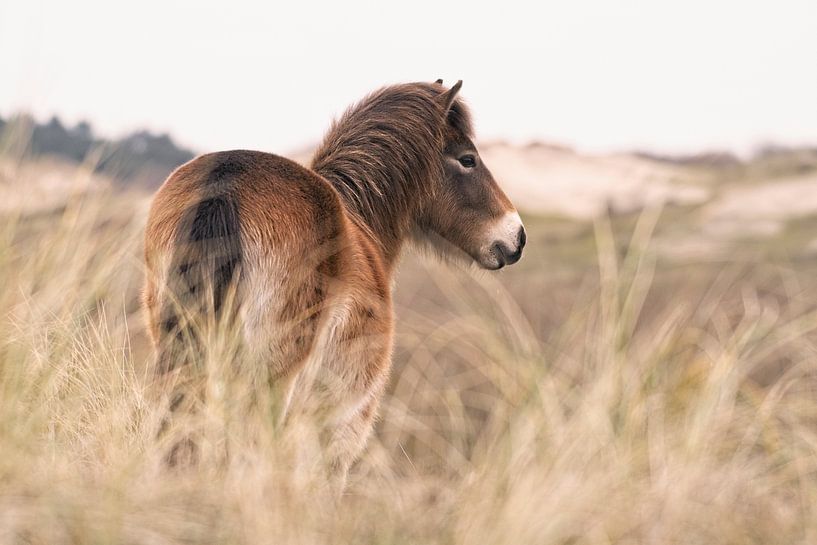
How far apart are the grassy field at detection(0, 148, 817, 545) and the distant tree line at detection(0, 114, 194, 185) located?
21 centimetres

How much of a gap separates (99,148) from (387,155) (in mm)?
1561

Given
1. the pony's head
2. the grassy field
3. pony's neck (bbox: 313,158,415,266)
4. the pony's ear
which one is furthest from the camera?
the pony's head

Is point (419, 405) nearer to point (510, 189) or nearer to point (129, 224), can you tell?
point (129, 224)

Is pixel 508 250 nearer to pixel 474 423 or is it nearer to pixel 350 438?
pixel 350 438

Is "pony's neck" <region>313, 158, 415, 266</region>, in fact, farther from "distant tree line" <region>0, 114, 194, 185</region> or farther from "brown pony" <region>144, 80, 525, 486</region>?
"distant tree line" <region>0, 114, 194, 185</region>

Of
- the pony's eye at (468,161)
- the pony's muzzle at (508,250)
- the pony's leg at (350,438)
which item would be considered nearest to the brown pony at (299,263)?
the pony's leg at (350,438)

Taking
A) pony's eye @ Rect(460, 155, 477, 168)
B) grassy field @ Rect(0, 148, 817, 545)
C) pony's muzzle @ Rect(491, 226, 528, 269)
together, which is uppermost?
pony's eye @ Rect(460, 155, 477, 168)

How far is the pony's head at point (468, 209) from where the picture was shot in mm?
5625

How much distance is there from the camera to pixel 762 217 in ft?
15.6

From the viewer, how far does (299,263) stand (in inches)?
156

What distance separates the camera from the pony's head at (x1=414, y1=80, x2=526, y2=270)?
5.62 m

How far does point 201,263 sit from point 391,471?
1.16 meters

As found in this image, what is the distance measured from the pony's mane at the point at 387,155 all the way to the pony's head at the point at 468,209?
0.46ft

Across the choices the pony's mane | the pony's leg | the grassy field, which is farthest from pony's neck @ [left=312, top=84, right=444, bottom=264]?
the grassy field
